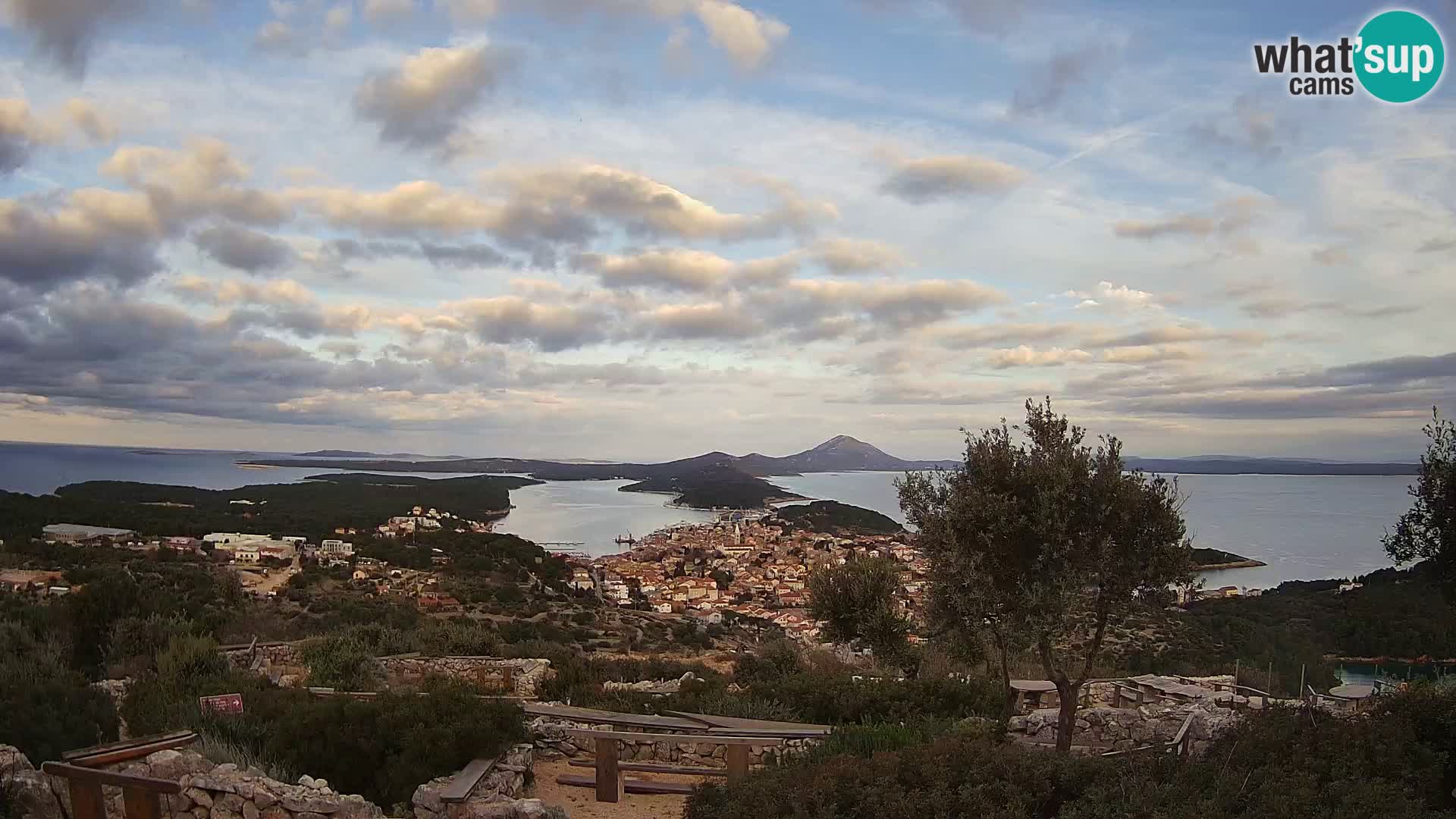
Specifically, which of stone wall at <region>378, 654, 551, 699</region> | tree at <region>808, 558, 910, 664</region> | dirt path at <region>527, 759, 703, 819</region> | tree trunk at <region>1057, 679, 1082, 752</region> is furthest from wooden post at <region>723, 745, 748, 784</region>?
tree at <region>808, 558, 910, 664</region>

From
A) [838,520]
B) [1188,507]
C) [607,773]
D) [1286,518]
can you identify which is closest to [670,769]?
[607,773]

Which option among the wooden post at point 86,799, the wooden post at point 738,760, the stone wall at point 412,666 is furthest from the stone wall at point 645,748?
the wooden post at point 86,799

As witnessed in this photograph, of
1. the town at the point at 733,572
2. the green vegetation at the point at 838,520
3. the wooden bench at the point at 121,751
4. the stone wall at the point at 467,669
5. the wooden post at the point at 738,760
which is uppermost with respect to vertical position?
the wooden bench at the point at 121,751

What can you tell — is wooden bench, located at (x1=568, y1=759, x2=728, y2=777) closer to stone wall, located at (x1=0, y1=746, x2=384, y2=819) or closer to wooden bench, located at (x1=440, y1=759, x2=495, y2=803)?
wooden bench, located at (x1=440, y1=759, x2=495, y2=803)

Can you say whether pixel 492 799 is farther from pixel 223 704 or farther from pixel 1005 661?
pixel 1005 661

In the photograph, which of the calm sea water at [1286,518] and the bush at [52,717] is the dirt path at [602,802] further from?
the bush at [52,717]

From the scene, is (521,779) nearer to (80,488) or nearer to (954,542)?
(954,542)
